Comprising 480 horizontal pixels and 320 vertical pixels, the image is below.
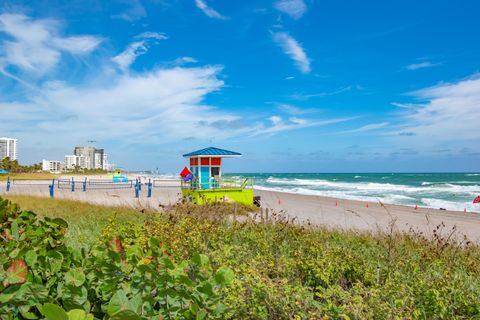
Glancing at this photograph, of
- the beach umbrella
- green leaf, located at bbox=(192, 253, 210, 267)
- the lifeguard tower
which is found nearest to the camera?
green leaf, located at bbox=(192, 253, 210, 267)

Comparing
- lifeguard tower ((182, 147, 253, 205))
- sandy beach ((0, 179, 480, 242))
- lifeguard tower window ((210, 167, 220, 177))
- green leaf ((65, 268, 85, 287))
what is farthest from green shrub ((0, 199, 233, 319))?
lifeguard tower window ((210, 167, 220, 177))

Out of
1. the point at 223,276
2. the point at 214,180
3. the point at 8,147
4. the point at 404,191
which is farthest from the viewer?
the point at 8,147

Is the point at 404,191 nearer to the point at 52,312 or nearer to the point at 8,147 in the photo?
the point at 52,312

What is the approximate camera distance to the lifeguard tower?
781 inches

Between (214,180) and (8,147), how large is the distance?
627ft

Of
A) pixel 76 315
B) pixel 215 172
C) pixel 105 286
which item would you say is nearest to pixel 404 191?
pixel 215 172

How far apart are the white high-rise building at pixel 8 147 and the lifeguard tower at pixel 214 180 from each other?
18250 cm

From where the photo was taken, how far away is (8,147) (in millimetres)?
175500

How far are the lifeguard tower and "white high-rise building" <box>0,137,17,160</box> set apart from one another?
182496mm

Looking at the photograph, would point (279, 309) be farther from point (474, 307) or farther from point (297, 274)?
point (474, 307)

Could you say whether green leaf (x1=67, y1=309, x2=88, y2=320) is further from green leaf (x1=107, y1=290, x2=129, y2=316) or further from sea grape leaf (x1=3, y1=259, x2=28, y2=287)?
sea grape leaf (x1=3, y1=259, x2=28, y2=287)

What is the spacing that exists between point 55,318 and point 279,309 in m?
2.04

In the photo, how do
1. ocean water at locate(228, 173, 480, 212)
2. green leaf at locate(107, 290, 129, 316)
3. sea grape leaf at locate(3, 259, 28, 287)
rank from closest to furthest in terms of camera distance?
green leaf at locate(107, 290, 129, 316) < sea grape leaf at locate(3, 259, 28, 287) < ocean water at locate(228, 173, 480, 212)

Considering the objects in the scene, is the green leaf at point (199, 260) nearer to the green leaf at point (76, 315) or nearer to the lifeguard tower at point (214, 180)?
the green leaf at point (76, 315)
